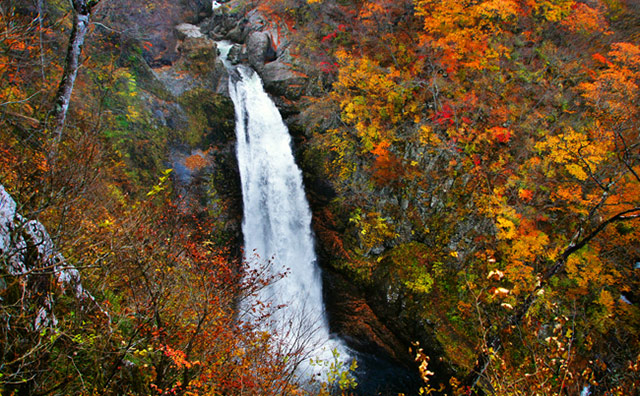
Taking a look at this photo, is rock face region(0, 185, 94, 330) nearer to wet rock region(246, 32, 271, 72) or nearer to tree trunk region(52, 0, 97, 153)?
tree trunk region(52, 0, 97, 153)

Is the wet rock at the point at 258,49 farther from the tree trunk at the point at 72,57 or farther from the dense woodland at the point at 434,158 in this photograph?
the tree trunk at the point at 72,57

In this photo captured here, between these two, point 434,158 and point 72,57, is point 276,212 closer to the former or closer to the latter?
point 434,158

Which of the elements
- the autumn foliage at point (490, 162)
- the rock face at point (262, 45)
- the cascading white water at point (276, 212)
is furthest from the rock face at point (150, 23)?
the autumn foliage at point (490, 162)

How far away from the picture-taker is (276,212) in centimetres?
1383

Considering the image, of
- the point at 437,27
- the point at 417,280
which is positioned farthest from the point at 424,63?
the point at 417,280

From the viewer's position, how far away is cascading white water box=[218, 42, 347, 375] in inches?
508

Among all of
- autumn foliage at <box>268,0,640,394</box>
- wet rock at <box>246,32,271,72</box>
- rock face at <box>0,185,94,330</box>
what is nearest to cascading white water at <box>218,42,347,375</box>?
autumn foliage at <box>268,0,640,394</box>

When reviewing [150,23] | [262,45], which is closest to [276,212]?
[262,45]

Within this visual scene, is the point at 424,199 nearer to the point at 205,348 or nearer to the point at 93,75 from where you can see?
the point at 205,348

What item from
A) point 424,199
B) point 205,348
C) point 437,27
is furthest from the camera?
point 424,199

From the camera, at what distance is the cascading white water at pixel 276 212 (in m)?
12.9

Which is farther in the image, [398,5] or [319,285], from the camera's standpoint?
[319,285]

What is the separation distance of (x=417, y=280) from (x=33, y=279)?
11.2 meters

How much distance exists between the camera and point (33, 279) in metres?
3.34
